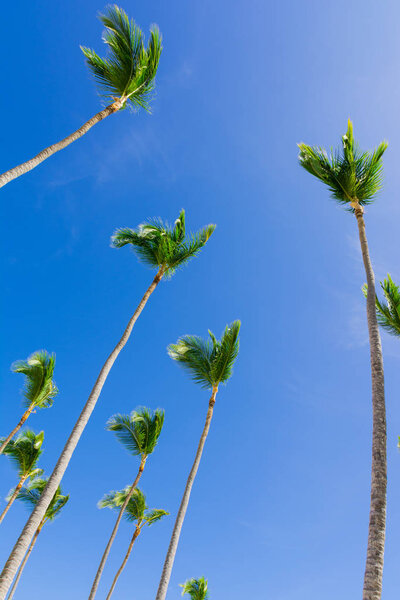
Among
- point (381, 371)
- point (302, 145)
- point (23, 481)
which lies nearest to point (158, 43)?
point (302, 145)

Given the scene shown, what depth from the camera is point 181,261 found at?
50.4 feet

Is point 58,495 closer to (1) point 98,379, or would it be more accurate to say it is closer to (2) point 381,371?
(1) point 98,379

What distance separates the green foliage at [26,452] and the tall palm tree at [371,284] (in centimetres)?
1798

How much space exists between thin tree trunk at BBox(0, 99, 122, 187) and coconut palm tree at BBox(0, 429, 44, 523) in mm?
15784

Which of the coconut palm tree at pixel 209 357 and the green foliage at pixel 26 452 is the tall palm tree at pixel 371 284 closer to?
the coconut palm tree at pixel 209 357

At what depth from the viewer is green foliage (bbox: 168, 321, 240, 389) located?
14.8 m

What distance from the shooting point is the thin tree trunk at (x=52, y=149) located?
759 centimetres

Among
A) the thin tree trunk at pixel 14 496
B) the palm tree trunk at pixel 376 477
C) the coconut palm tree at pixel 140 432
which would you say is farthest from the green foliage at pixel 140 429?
the palm tree trunk at pixel 376 477

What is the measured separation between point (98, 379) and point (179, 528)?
5214 millimetres

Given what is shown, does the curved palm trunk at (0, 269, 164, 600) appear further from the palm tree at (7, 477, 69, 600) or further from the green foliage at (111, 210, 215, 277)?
the palm tree at (7, 477, 69, 600)

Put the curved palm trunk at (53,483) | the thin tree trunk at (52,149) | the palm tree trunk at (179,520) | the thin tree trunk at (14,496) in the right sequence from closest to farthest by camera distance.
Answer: the curved palm trunk at (53,483) → the thin tree trunk at (52,149) → the palm tree trunk at (179,520) → the thin tree trunk at (14,496)

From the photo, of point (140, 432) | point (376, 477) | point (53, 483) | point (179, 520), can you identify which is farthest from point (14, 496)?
point (376, 477)

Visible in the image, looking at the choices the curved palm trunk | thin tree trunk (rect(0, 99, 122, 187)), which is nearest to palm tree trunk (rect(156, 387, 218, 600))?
the curved palm trunk

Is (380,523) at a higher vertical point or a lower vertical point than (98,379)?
lower
